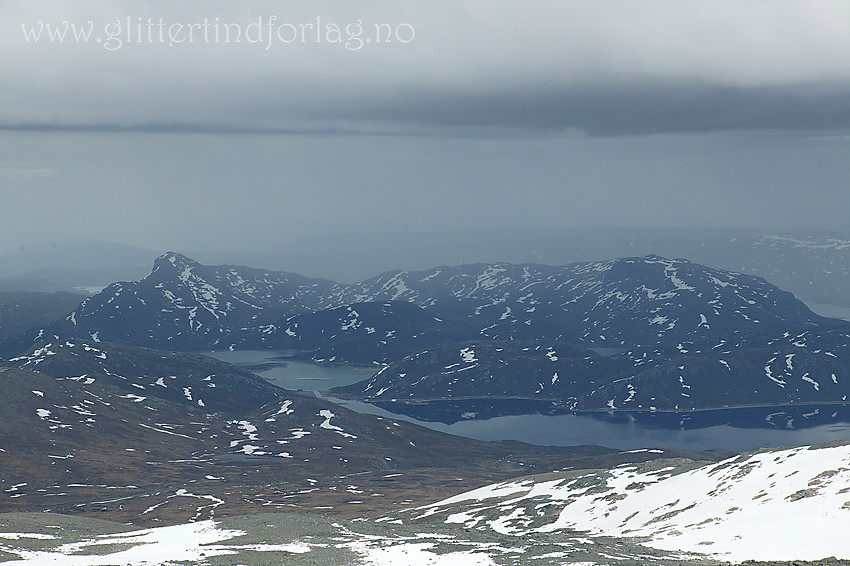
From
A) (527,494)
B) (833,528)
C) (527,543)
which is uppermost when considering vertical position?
(833,528)

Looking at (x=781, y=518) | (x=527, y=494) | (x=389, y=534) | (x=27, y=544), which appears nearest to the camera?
(x=781, y=518)

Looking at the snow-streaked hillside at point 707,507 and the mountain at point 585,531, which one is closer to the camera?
the snow-streaked hillside at point 707,507

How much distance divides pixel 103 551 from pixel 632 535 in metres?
50.6

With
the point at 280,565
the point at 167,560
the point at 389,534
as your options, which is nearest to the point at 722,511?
the point at 389,534

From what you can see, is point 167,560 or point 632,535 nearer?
point 167,560

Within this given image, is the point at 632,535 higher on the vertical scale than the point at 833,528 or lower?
lower

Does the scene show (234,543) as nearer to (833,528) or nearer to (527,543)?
(527,543)

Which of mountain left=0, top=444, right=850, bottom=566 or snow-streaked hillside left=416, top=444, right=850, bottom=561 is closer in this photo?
snow-streaked hillside left=416, top=444, right=850, bottom=561

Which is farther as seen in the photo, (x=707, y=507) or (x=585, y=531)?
(x=585, y=531)

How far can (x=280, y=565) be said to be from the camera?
62500mm

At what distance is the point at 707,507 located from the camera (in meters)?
82.9

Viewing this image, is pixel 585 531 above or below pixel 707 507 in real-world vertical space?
below

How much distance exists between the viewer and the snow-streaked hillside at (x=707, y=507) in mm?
61375

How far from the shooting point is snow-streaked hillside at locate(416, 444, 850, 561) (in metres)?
61.4
